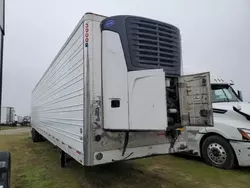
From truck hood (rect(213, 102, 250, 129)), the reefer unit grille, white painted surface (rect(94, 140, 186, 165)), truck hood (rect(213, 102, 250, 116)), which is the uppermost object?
the reefer unit grille

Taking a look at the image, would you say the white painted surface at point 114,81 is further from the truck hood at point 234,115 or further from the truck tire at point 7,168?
the truck hood at point 234,115

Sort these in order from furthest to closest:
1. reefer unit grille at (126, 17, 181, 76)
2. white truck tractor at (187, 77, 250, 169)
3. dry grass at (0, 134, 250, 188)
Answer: white truck tractor at (187, 77, 250, 169) → dry grass at (0, 134, 250, 188) → reefer unit grille at (126, 17, 181, 76)

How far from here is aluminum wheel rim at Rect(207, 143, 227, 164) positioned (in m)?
5.12

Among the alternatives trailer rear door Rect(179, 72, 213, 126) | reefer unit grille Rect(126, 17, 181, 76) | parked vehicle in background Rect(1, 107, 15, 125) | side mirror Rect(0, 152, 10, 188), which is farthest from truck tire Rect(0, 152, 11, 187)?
parked vehicle in background Rect(1, 107, 15, 125)

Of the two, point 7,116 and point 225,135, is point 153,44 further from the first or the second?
point 7,116

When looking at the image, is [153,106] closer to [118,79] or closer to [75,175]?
[118,79]

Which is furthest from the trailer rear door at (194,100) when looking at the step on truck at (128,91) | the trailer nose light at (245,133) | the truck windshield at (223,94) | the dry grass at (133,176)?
the truck windshield at (223,94)

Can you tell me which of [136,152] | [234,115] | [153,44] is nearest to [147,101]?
[153,44]

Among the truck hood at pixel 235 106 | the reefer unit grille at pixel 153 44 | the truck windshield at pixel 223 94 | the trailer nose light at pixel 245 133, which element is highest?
the reefer unit grille at pixel 153 44

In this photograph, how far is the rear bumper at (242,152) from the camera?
4662 millimetres

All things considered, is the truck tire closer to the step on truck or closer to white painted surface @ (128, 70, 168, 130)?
the step on truck

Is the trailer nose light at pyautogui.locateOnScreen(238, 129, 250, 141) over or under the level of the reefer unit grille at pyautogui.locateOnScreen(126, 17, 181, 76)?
under

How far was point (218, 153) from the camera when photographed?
521cm

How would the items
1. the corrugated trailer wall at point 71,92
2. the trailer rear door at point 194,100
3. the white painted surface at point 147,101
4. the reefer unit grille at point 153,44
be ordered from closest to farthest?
the white painted surface at point 147,101, the reefer unit grille at point 153,44, the corrugated trailer wall at point 71,92, the trailer rear door at point 194,100
